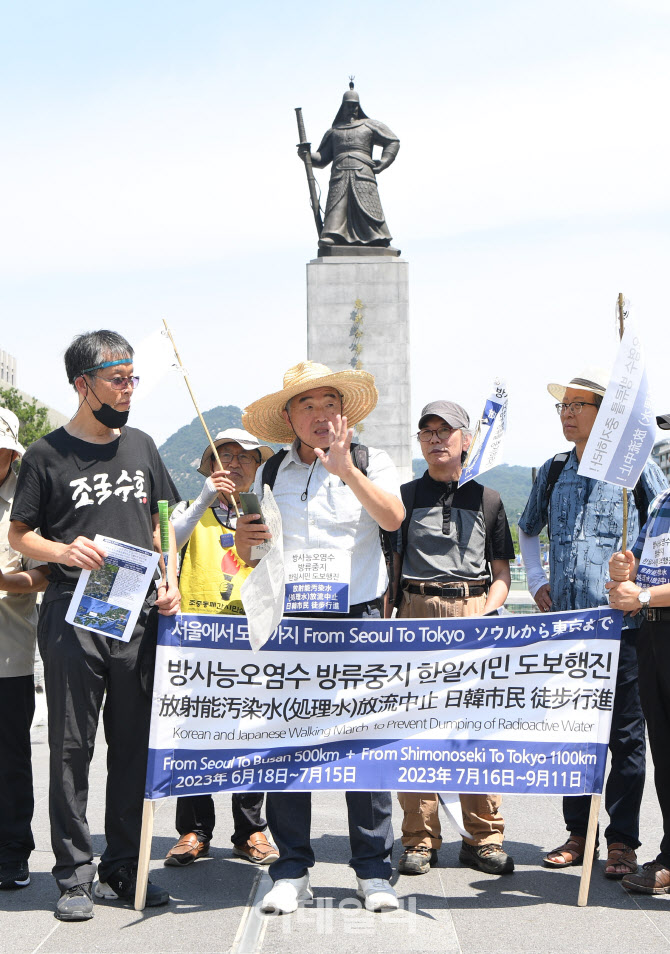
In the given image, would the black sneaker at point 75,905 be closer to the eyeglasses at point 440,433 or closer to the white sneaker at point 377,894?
the white sneaker at point 377,894

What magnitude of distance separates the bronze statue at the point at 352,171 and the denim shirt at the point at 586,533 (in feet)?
46.5

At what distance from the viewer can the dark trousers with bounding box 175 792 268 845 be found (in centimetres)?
460

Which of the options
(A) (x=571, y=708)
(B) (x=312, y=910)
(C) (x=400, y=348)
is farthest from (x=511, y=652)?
(C) (x=400, y=348)

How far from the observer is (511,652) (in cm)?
409

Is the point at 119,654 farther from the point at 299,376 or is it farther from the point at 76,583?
the point at 299,376

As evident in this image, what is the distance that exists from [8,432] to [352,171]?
48.0ft

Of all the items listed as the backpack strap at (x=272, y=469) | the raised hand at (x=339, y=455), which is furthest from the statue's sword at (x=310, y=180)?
the raised hand at (x=339, y=455)

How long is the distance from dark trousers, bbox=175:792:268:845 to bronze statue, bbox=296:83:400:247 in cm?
1470

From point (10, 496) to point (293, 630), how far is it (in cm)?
144

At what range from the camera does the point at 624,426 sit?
3850 mm

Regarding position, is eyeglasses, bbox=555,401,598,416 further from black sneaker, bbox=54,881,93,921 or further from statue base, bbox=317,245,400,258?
statue base, bbox=317,245,400,258

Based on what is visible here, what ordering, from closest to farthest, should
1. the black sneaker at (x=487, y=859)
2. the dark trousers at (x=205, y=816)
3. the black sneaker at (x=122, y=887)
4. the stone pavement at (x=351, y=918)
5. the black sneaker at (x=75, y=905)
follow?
1. the stone pavement at (x=351, y=918)
2. the black sneaker at (x=75, y=905)
3. the black sneaker at (x=122, y=887)
4. the black sneaker at (x=487, y=859)
5. the dark trousers at (x=205, y=816)

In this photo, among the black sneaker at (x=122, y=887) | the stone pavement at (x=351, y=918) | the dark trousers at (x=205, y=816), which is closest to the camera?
the stone pavement at (x=351, y=918)

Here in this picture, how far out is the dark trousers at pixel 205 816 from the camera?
4602 mm
